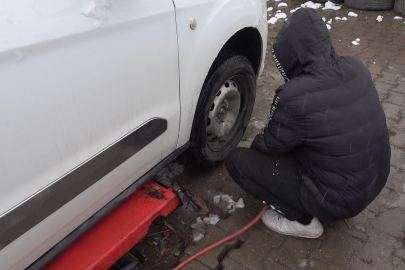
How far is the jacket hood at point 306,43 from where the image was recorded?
6.13 ft

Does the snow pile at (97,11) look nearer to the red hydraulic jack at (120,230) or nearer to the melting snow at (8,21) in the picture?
the melting snow at (8,21)

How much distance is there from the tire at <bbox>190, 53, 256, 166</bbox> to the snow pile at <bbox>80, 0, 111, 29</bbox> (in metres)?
0.90

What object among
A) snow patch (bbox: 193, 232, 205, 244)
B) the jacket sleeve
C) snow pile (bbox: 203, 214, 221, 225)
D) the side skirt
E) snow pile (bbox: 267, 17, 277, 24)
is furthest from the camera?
snow pile (bbox: 267, 17, 277, 24)

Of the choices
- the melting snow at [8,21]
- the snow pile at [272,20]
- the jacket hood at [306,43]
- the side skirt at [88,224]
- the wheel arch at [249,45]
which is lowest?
the snow pile at [272,20]

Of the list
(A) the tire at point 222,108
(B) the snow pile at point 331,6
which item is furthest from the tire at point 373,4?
(A) the tire at point 222,108

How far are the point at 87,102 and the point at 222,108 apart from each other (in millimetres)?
1335

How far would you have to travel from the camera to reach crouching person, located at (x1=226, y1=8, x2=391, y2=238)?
1.85 metres

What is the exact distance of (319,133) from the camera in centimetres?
188

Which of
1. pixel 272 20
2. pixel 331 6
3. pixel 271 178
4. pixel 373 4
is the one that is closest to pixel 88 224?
pixel 271 178

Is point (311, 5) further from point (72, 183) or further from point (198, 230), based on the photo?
point (72, 183)

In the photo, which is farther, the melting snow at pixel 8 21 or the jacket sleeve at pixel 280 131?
the jacket sleeve at pixel 280 131

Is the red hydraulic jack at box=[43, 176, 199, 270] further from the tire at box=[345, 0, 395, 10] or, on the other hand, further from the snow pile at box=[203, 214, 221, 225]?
the tire at box=[345, 0, 395, 10]

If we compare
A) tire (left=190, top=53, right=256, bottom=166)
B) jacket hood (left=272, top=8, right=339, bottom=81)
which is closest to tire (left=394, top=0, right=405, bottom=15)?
tire (left=190, top=53, right=256, bottom=166)

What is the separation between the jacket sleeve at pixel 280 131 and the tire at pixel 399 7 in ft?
15.8
